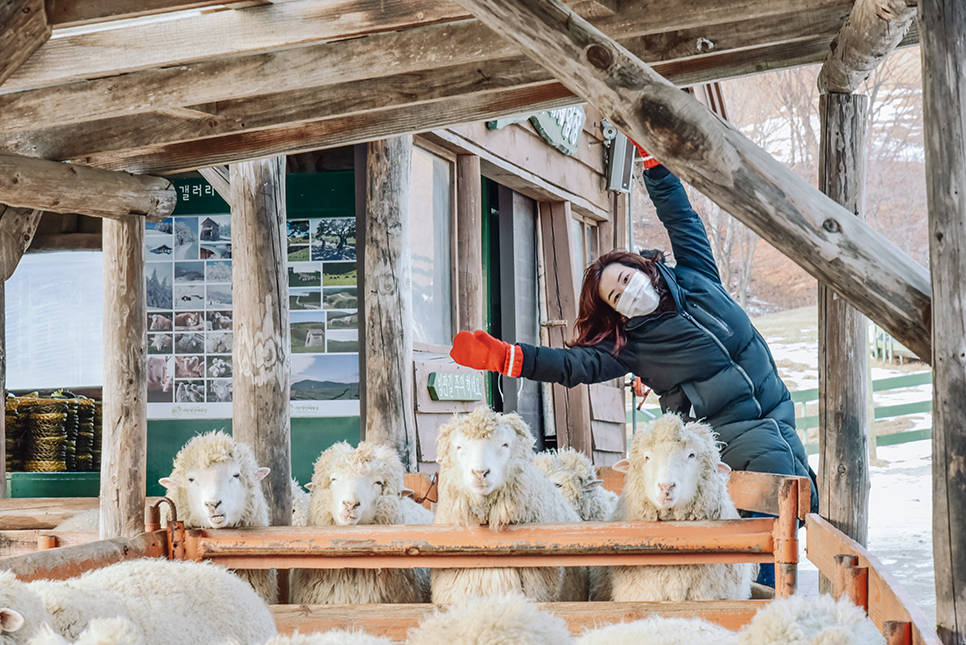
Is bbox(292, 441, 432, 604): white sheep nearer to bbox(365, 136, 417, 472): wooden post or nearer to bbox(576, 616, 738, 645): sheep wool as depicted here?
bbox(365, 136, 417, 472): wooden post

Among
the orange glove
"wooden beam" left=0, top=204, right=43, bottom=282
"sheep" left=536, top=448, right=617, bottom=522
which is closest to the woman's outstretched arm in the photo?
the orange glove

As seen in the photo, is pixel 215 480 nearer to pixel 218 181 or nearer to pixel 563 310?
pixel 218 181

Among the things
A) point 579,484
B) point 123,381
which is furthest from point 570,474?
point 123,381

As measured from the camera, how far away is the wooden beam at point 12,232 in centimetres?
398

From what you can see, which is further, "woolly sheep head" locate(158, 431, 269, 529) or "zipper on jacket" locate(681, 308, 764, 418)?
"zipper on jacket" locate(681, 308, 764, 418)

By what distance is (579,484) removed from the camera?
431cm

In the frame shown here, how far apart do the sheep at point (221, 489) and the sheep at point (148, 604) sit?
536 mm

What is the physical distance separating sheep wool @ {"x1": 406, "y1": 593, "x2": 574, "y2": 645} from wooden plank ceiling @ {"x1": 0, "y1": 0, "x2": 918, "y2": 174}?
2021 mm

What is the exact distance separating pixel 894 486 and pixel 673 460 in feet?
36.8

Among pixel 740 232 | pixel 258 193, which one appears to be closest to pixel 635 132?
pixel 258 193

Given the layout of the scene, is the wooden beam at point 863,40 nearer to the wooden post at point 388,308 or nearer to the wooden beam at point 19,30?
the wooden post at point 388,308

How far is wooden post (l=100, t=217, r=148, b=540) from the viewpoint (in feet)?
13.1

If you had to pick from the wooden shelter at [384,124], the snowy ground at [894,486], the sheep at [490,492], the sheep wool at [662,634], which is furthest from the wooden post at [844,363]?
the snowy ground at [894,486]

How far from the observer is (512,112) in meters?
3.71
